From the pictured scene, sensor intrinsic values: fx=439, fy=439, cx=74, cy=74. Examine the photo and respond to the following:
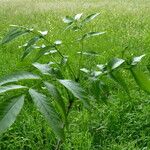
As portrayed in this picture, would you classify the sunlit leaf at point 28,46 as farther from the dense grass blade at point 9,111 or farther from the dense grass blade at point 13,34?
the dense grass blade at point 9,111

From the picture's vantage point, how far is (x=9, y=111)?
4.05ft

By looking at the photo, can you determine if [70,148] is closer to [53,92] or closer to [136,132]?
[136,132]

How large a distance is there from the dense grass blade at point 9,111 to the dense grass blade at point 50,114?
5 cm

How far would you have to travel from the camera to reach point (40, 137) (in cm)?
357

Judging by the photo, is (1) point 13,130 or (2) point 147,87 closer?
(2) point 147,87

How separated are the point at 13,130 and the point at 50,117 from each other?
2.67 m

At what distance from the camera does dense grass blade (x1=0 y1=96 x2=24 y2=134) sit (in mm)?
1179

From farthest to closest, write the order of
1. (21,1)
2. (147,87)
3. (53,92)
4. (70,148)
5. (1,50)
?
1. (21,1)
2. (1,50)
3. (70,148)
4. (147,87)
5. (53,92)

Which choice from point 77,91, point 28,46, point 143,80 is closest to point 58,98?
point 77,91

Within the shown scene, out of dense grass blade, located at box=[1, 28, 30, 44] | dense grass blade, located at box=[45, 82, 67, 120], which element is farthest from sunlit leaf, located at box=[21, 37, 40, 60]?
dense grass blade, located at box=[45, 82, 67, 120]

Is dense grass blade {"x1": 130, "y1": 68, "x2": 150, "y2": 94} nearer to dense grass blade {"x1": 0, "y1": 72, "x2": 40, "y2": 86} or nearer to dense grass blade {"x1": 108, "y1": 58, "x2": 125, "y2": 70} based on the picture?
dense grass blade {"x1": 108, "y1": 58, "x2": 125, "y2": 70}

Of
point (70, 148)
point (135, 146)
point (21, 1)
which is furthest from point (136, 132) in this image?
point (21, 1)

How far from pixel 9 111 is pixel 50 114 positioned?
0.12 metres

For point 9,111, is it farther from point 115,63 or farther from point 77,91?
point 115,63
